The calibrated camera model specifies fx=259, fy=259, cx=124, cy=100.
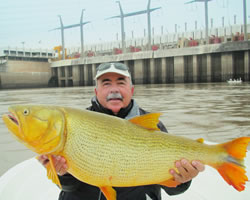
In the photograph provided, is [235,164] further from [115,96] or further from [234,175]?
[115,96]

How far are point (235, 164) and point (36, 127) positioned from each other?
1334 millimetres

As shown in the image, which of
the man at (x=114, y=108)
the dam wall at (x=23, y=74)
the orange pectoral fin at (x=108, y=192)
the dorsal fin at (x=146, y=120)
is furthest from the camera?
the dam wall at (x=23, y=74)

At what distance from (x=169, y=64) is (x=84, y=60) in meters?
14.4

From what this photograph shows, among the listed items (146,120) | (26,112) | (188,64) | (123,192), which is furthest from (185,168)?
(188,64)

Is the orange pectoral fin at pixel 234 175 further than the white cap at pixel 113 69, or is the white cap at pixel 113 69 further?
the white cap at pixel 113 69

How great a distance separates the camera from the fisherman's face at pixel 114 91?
101 inches

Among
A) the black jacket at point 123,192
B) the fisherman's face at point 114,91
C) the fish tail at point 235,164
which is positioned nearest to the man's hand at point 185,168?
the fish tail at point 235,164

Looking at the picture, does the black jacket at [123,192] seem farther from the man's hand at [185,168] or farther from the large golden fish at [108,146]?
the large golden fish at [108,146]

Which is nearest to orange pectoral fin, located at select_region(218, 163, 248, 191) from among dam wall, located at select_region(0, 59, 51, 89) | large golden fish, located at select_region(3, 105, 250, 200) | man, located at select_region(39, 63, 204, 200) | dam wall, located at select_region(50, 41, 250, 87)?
large golden fish, located at select_region(3, 105, 250, 200)

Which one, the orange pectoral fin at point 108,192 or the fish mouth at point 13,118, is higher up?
the fish mouth at point 13,118

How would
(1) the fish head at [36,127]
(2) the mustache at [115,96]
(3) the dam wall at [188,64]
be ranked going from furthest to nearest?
(3) the dam wall at [188,64]
(2) the mustache at [115,96]
(1) the fish head at [36,127]

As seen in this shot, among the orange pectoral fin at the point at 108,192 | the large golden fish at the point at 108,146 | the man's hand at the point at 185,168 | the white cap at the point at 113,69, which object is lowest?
the orange pectoral fin at the point at 108,192

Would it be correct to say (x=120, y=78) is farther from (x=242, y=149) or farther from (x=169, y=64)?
(x=169, y=64)

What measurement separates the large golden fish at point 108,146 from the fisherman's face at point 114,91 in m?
0.81
